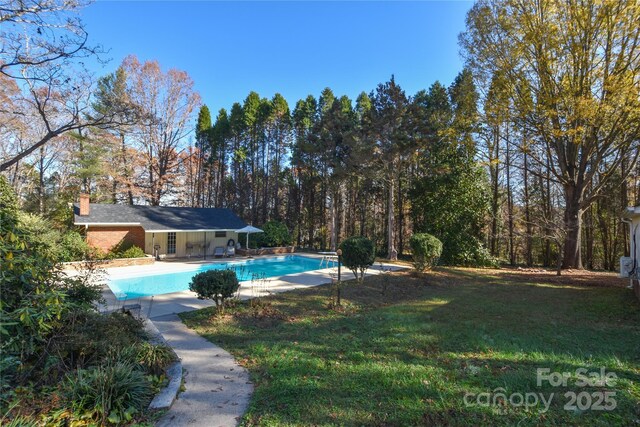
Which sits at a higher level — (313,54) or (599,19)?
(313,54)

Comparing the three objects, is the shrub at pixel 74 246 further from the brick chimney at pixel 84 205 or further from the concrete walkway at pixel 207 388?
the concrete walkway at pixel 207 388

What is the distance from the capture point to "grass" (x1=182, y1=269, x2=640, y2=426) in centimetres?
282

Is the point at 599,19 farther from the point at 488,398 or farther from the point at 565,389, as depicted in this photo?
the point at 488,398

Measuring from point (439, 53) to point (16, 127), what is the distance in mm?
22136

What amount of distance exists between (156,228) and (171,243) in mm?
1485

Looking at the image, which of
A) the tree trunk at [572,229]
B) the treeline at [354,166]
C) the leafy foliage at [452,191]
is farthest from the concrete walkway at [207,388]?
the tree trunk at [572,229]

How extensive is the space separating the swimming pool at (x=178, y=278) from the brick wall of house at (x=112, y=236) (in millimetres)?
5161

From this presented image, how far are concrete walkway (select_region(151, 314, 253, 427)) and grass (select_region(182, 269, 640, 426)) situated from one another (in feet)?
0.63

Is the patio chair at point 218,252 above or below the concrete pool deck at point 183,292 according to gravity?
above

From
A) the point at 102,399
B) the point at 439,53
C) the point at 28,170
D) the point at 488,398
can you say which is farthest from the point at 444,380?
the point at 28,170

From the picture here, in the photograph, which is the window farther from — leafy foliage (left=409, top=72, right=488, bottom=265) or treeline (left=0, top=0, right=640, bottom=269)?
leafy foliage (left=409, top=72, right=488, bottom=265)

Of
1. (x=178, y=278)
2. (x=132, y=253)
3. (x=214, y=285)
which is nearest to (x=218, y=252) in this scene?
(x=132, y=253)

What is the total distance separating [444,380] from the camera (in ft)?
11.1

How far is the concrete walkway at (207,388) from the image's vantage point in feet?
9.24
